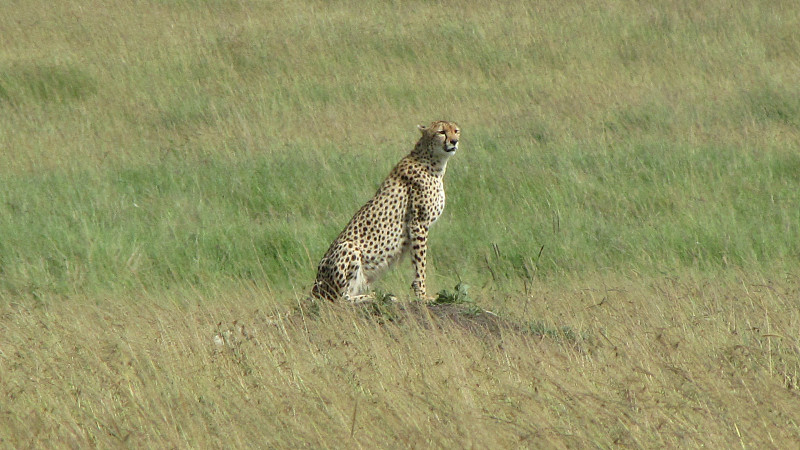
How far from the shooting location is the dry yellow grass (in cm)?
323

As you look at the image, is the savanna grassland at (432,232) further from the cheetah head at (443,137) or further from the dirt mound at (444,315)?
the cheetah head at (443,137)

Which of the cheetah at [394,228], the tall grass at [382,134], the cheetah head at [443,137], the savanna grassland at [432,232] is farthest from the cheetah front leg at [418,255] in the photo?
the cheetah head at [443,137]

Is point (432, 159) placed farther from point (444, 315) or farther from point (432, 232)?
point (444, 315)

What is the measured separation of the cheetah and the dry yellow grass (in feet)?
1.72

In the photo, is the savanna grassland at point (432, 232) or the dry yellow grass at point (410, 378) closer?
the dry yellow grass at point (410, 378)

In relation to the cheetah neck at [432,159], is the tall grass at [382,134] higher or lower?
lower

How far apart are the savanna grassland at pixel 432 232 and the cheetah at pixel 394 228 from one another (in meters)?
0.39

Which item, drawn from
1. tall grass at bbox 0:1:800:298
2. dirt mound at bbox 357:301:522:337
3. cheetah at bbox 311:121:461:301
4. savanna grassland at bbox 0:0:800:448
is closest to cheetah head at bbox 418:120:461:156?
cheetah at bbox 311:121:461:301

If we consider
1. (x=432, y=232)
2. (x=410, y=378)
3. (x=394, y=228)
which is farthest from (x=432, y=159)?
(x=410, y=378)

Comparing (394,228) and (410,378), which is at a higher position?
(410,378)

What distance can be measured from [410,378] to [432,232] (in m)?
3.75

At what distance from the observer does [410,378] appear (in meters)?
3.79

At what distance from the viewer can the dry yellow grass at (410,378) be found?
323 centimetres

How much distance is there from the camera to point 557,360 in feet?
13.1
